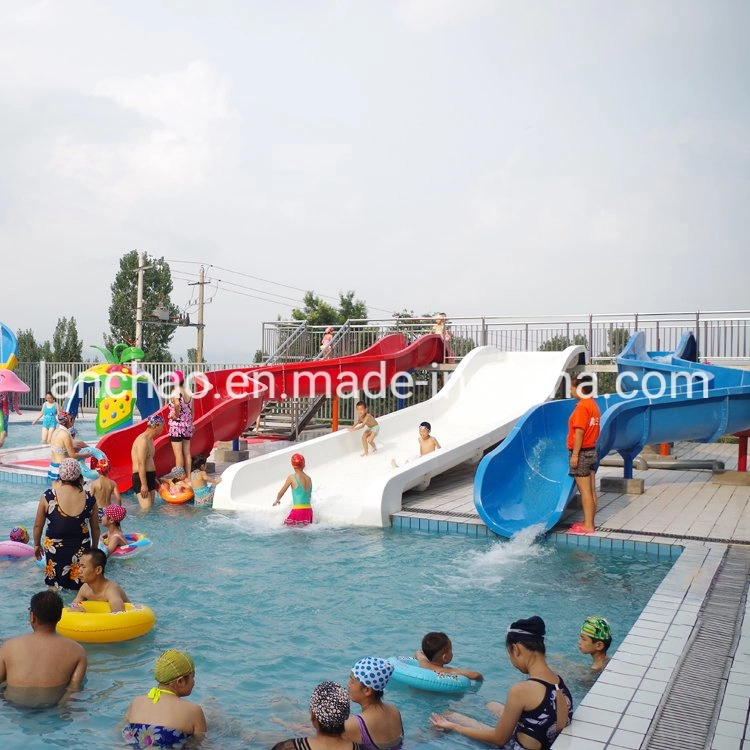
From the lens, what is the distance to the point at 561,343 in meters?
19.6

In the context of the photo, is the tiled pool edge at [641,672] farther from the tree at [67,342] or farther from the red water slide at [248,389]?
the tree at [67,342]

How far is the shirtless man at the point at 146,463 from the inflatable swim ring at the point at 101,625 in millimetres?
5306

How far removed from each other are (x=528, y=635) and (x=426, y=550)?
4.72 m

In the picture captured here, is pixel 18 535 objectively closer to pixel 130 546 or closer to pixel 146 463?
pixel 130 546

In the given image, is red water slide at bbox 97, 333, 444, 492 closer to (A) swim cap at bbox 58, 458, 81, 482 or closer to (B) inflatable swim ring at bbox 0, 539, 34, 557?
(B) inflatable swim ring at bbox 0, 539, 34, 557

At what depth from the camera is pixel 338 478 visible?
12.4 meters

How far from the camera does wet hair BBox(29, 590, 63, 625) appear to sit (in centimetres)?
478

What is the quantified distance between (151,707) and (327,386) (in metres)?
12.1

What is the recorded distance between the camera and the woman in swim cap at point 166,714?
13.5ft

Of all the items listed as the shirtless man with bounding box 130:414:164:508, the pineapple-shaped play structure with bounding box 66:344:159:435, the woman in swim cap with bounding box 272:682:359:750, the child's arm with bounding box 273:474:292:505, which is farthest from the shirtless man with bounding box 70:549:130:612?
the pineapple-shaped play structure with bounding box 66:344:159:435

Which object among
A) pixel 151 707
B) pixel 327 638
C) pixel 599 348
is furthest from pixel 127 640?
pixel 599 348

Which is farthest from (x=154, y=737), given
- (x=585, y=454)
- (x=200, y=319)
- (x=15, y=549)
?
(x=200, y=319)

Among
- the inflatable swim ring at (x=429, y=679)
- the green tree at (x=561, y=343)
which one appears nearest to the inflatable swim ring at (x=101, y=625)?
the inflatable swim ring at (x=429, y=679)

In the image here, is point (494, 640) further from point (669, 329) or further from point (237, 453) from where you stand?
point (669, 329)
